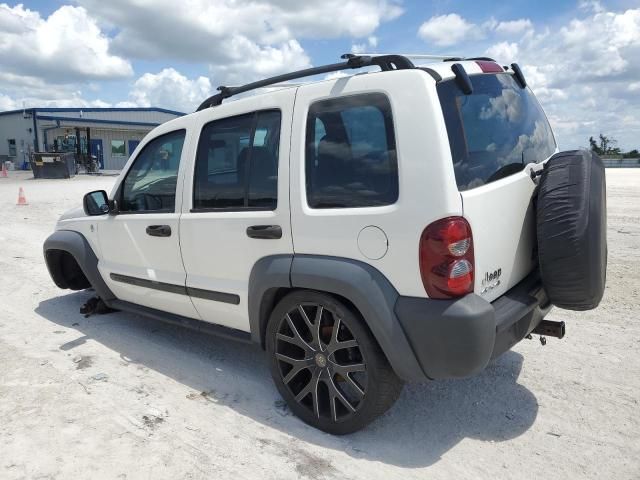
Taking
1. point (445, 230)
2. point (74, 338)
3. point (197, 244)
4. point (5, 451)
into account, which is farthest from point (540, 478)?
point (74, 338)

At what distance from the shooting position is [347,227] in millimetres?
2680

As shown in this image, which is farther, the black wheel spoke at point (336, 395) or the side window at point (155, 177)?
the side window at point (155, 177)

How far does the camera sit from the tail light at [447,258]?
2391 mm

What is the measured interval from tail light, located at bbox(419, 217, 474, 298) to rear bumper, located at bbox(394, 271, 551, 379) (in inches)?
2.5

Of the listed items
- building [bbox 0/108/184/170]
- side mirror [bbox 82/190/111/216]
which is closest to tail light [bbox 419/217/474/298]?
side mirror [bbox 82/190/111/216]

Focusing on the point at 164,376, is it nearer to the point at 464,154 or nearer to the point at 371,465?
the point at 371,465

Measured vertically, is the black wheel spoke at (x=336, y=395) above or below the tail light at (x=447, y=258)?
below

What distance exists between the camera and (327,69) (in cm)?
302

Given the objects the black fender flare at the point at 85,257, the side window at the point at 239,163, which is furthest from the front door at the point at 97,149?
the side window at the point at 239,163

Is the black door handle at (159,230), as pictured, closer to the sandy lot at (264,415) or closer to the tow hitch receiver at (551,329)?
the sandy lot at (264,415)

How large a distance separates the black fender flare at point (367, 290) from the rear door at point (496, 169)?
1.52ft

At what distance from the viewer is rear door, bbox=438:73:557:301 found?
2525 mm

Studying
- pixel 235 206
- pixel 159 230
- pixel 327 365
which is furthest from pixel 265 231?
pixel 159 230

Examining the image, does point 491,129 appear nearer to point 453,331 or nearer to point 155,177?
point 453,331
